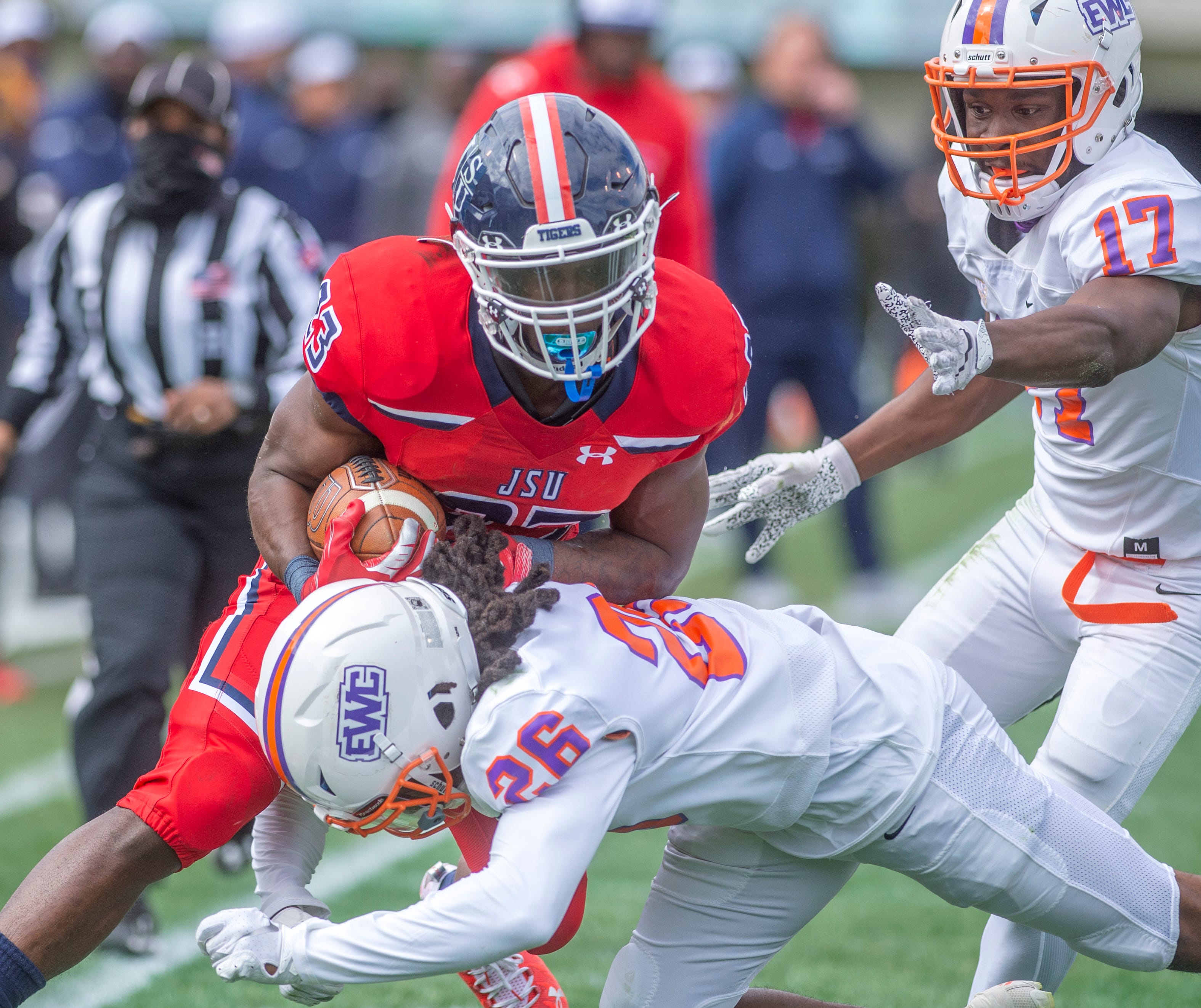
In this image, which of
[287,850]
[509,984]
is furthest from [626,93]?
[509,984]

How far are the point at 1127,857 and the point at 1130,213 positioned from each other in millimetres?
1121

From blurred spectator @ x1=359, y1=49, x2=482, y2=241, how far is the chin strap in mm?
6048

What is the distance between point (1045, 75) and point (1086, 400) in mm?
614

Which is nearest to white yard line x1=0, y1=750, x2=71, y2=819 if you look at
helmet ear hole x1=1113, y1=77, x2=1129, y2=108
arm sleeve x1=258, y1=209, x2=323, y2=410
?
arm sleeve x1=258, y1=209, x2=323, y2=410

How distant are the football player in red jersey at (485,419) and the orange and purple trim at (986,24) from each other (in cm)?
70

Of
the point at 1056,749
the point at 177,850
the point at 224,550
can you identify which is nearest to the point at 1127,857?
the point at 1056,749

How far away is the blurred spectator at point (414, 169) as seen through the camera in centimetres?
878

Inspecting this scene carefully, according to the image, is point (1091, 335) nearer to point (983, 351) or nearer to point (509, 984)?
point (983, 351)

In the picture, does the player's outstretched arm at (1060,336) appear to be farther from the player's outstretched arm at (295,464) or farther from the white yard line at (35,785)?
the white yard line at (35,785)

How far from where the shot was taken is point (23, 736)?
5.63 m

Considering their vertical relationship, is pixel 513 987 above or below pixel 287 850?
below

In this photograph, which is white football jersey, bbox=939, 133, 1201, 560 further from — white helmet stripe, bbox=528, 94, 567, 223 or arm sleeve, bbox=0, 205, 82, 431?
arm sleeve, bbox=0, 205, 82, 431

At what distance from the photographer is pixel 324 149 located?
29.8 ft

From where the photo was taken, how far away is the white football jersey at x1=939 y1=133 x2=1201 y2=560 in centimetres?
268
